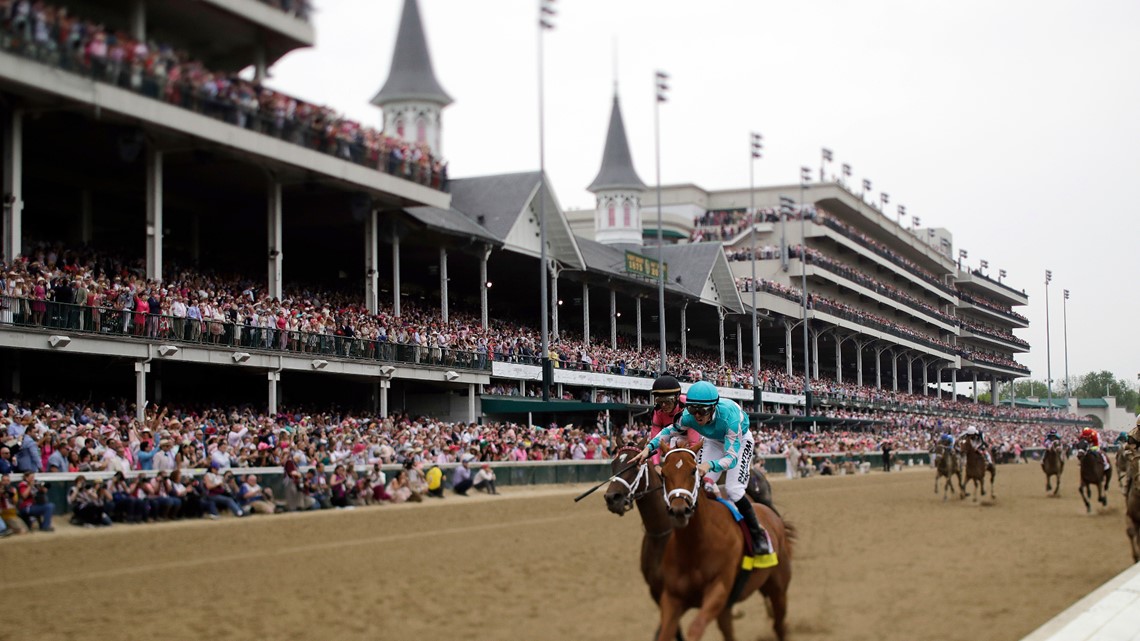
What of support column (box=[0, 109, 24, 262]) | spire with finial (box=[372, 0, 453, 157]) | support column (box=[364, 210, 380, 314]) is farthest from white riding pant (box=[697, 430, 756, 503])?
spire with finial (box=[372, 0, 453, 157])

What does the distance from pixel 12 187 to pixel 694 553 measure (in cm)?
1812

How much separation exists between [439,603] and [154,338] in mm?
13622

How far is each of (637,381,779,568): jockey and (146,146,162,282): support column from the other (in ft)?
58.2

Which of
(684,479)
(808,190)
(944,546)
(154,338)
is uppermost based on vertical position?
(808,190)

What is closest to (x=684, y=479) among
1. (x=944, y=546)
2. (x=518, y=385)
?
(x=944, y=546)

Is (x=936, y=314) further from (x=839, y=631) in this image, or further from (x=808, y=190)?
(x=839, y=631)

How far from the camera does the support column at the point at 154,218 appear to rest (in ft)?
80.0

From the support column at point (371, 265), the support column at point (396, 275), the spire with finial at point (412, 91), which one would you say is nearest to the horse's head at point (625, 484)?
the support column at point (371, 265)

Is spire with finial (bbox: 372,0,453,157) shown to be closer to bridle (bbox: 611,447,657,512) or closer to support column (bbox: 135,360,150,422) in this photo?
support column (bbox: 135,360,150,422)

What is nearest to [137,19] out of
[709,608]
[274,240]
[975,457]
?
[274,240]

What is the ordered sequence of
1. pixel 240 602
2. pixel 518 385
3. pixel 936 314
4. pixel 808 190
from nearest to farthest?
pixel 240 602, pixel 518 385, pixel 808 190, pixel 936 314

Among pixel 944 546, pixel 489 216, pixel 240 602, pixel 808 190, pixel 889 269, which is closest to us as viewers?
pixel 240 602

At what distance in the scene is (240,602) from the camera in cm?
1038

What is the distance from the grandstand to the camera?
22.0m
